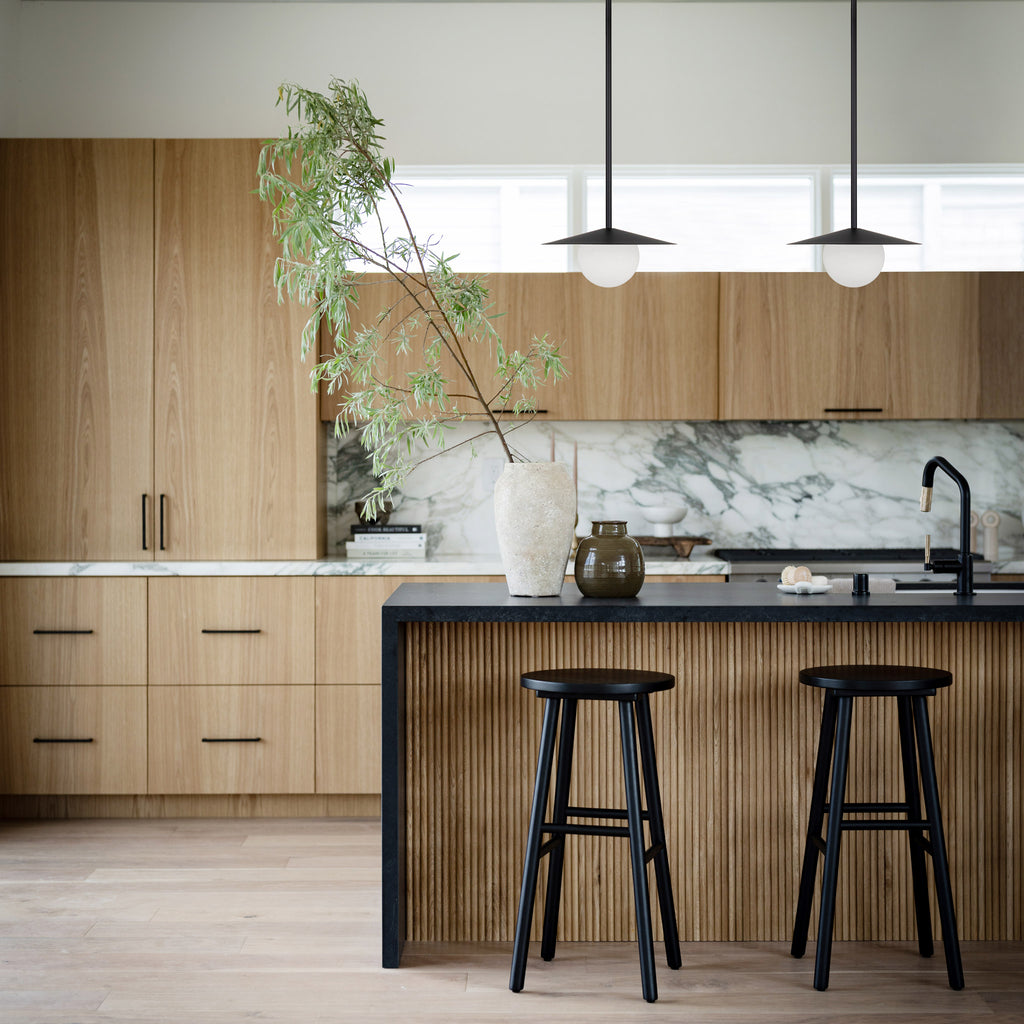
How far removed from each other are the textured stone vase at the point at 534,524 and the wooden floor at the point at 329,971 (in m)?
0.96

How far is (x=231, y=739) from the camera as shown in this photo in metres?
3.86

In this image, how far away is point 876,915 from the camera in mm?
2771

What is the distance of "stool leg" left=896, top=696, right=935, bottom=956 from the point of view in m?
2.57

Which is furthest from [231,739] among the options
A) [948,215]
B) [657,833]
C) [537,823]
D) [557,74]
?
[948,215]

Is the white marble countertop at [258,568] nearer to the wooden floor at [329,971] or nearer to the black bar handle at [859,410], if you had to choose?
the black bar handle at [859,410]

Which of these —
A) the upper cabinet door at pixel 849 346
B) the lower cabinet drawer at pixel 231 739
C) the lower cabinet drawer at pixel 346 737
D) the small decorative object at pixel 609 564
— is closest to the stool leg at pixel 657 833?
the small decorative object at pixel 609 564

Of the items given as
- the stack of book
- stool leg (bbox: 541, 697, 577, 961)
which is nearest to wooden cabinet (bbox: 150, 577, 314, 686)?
the stack of book

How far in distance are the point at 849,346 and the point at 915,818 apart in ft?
6.95

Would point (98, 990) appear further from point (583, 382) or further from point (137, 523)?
point (583, 382)

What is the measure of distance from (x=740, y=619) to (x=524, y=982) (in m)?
1.03

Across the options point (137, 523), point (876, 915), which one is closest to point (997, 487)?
point (876, 915)

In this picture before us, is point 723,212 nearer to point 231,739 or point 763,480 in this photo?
point 763,480

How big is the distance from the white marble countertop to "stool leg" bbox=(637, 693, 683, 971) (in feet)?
4.63

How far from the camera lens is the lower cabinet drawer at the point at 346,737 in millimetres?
3877
